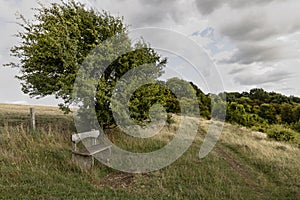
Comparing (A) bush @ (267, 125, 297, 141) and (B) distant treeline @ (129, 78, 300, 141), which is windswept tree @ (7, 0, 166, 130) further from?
(A) bush @ (267, 125, 297, 141)

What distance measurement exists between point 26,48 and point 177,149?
24.3ft

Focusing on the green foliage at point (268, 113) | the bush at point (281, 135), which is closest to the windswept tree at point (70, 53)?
the bush at point (281, 135)

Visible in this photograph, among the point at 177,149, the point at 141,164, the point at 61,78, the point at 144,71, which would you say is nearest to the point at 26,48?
the point at 61,78

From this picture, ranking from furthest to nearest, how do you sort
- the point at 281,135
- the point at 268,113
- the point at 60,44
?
1. the point at 268,113
2. the point at 281,135
3. the point at 60,44

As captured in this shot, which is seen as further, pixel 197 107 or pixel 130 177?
pixel 197 107

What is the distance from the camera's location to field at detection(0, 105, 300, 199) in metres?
4.52

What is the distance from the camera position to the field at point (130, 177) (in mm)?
4516

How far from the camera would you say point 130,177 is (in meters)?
5.59

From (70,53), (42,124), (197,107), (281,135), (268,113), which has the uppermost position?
(70,53)

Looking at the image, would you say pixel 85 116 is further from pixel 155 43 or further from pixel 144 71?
pixel 155 43

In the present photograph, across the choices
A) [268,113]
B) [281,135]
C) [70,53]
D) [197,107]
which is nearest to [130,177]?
[70,53]

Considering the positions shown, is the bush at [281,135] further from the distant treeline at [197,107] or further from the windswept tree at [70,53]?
the windswept tree at [70,53]

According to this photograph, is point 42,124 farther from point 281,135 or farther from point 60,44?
point 281,135

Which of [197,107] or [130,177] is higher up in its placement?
[197,107]
